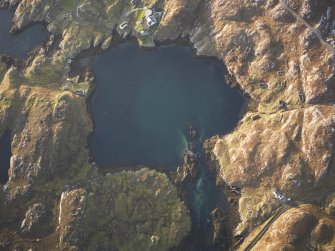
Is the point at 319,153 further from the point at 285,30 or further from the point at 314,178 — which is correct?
the point at 285,30

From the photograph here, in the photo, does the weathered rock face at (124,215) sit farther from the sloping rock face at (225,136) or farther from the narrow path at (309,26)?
the narrow path at (309,26)

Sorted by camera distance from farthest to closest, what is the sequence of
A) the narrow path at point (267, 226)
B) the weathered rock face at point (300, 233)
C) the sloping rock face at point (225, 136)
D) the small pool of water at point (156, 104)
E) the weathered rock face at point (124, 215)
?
the small pool of water at point (156, 104) → the sloping rock face at point (225, 136) → the weathered rock face at point (124, 215) → the narrow path at point (267, 226) → the weathered rock face at point (300, 233)

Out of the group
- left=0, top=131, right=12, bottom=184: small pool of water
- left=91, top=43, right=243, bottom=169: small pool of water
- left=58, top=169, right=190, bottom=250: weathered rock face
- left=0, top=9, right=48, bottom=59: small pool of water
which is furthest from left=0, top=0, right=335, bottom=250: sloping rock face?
left=0, top=9, right=48, bottom=59: small pool of water

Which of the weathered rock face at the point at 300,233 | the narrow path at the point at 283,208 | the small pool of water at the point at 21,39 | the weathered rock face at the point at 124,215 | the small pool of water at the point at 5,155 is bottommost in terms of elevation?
the weathered rock face at the point at 300,233

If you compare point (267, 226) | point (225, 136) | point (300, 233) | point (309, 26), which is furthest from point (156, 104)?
point (300, 233)

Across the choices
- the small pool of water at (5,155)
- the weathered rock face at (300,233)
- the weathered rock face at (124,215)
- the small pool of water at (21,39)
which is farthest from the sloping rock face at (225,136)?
the small pool of water at (21,39)

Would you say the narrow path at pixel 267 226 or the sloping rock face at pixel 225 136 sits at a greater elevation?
the sloping rock face at pixel 225 136
